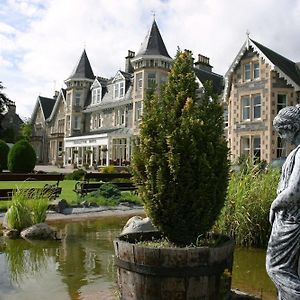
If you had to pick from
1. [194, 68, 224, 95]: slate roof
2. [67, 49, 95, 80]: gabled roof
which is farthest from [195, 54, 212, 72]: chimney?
[67, 49, 95, 80]: gabled roof

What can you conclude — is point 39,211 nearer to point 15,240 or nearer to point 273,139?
point 15,240

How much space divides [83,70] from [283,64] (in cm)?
2965

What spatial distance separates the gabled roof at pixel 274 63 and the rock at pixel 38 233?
73.3ft

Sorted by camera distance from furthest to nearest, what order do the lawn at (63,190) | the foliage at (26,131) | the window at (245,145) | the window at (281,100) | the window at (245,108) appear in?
1. the foliage at (26,131)
2. the window at (245,145)
3. the window at (245,108)
4. the window at (281,100)
5. the lawn at (63,190)

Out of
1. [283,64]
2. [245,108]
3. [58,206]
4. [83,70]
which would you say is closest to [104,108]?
[83,70]

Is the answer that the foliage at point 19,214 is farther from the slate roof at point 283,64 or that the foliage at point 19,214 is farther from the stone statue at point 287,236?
the slate roof at point 283,64

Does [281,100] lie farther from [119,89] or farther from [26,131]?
[26,131]

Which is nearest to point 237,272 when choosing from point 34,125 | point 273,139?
point 273,139

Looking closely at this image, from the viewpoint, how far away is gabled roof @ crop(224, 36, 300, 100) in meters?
27.5

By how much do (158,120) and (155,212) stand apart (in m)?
1.08

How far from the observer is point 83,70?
52.4m

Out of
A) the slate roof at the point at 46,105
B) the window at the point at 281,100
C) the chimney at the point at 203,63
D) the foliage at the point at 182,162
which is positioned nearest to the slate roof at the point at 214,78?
the chimney at the point at 203,63

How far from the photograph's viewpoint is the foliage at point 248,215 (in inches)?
316

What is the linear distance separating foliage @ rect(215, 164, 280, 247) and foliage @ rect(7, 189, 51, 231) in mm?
3953
